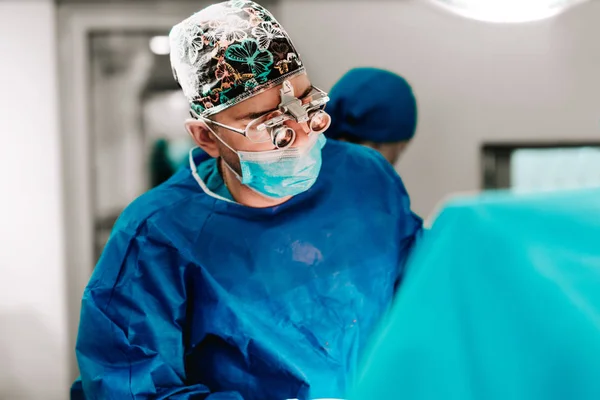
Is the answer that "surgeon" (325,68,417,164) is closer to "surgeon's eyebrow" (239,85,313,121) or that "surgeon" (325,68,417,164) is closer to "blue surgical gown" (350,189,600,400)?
"surgeon's eyebrow" (239,85,313,121)

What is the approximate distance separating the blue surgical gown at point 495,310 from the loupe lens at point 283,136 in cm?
62

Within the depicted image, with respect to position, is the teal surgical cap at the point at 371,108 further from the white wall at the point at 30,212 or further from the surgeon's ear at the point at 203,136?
the white wall at the point at 30,212

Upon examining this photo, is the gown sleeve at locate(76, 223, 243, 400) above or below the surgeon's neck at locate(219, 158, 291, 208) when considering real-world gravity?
below

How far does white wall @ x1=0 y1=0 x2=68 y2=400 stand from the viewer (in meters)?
2.41

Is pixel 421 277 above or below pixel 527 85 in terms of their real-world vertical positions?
below

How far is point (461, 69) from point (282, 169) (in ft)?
4.22

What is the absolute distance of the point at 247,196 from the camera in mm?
1071

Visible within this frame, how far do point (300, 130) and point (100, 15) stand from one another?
182 centimetres

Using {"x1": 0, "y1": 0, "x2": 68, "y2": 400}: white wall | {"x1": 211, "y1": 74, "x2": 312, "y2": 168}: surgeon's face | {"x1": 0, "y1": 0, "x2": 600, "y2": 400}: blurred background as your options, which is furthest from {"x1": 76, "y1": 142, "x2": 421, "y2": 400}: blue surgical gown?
{"x1": 0, "y1": 0, "x2": 68, "y2": 400}: white wall

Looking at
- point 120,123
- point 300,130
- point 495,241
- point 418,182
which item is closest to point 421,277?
point 495,241

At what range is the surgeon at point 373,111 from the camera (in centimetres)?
142

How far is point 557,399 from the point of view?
290 millimetres

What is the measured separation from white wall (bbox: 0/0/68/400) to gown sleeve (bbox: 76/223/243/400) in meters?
1.66

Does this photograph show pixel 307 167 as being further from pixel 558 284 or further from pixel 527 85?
pixel 527 85
